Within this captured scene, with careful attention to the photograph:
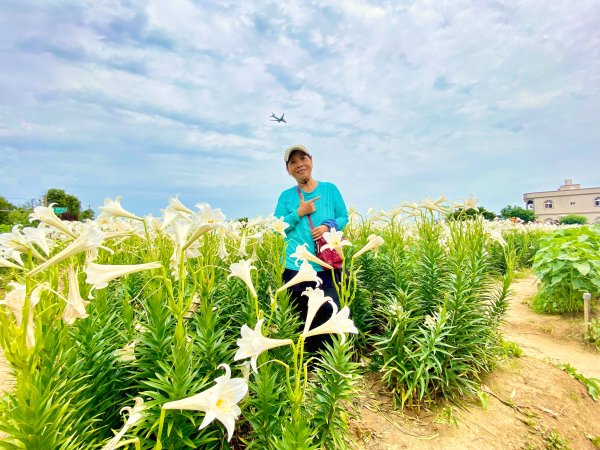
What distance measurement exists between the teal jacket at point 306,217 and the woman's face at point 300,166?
0.16m

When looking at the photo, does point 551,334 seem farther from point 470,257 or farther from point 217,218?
point 217,218

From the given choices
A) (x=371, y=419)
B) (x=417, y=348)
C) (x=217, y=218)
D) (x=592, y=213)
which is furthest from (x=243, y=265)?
(x=592, y=213)

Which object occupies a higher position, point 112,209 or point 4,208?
point 4,208

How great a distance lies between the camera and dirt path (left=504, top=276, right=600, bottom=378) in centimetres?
415

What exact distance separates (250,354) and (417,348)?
2.36 m

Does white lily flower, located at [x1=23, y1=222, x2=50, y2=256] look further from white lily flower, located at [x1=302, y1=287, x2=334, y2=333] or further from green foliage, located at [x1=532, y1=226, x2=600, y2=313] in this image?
green foliage, located at [x1=532, y1=226, x2=600, y2=313]

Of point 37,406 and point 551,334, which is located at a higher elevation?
point 37,406

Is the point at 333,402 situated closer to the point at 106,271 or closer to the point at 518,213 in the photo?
the point at 106,271

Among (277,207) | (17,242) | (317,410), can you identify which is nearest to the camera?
(17,242)

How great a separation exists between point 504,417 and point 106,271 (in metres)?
3.32

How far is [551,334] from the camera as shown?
16.7 feet

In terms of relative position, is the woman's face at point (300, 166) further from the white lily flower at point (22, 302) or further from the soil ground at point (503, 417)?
the white lily flower at point (22, 302)

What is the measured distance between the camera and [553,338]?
4973mm

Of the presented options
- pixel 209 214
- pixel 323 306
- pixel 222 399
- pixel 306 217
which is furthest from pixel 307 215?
pixel 222 399
